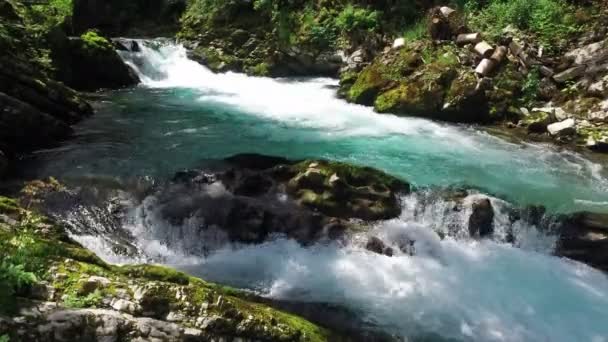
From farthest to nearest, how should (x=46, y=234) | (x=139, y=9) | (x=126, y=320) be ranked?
1. (x=139, y=9)
2. (x=46, y=234)
3. (x=126, y=320)

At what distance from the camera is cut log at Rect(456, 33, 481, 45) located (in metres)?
16.4

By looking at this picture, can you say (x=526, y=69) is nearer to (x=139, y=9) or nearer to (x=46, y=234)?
(x=46, y=234)

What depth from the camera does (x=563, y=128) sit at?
13320 millimetres

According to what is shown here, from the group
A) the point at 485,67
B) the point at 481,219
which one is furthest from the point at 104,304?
the point at 485,67

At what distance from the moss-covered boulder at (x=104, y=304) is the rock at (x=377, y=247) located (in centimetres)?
374

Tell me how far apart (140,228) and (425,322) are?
4778mm

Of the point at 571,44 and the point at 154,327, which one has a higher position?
the point at 571,44

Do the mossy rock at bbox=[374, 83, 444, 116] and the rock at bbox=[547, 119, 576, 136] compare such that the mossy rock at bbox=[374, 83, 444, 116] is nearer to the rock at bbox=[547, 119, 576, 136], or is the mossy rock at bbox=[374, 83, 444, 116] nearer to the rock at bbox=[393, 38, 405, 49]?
the rock at bbox=[393, 38, 405, 49]

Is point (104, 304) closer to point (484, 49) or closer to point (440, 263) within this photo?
point (440, 263)

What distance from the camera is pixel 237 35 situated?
2242cm

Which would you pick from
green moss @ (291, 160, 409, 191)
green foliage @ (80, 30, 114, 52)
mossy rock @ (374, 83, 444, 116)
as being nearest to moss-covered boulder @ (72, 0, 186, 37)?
green foliage @ (80, 30, 114, 52)

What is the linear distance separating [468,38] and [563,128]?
4.56 metres

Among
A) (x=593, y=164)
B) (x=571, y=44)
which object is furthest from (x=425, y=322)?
(x=571, y=44)

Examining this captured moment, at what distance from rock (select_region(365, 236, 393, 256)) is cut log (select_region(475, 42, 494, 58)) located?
907 cm
